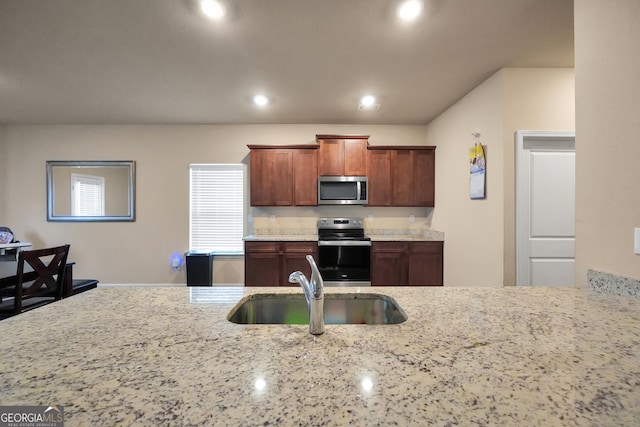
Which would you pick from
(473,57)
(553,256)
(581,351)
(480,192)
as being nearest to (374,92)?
(473,57)

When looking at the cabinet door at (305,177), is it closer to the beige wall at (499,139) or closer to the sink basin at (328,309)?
the beige wall at (499,139)

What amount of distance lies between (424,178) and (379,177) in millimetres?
676

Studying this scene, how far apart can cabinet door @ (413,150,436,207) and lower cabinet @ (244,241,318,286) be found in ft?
5.72

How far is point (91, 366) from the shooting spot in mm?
617

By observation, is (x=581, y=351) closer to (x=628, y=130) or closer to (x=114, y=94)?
(x=628, y=130)

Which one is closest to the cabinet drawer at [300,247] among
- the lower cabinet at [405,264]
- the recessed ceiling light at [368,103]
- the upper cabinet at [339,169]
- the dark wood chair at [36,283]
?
the upper cabinet at [339,169]

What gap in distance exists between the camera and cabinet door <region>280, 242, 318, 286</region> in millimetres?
3555

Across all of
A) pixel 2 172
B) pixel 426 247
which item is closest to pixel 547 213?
pixel 426 247

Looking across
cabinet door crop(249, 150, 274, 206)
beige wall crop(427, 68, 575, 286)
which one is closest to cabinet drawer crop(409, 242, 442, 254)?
beige wall crop(427, 68, 575, 286)

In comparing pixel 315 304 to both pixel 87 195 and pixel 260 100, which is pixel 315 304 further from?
pixel 87 195

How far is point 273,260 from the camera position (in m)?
3.56

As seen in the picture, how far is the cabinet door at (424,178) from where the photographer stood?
12.7 ft

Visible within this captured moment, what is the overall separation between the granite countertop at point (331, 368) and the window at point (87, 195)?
13.4 feet

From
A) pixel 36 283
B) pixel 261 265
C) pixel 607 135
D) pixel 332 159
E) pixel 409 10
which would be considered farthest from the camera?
pixel 332 159
